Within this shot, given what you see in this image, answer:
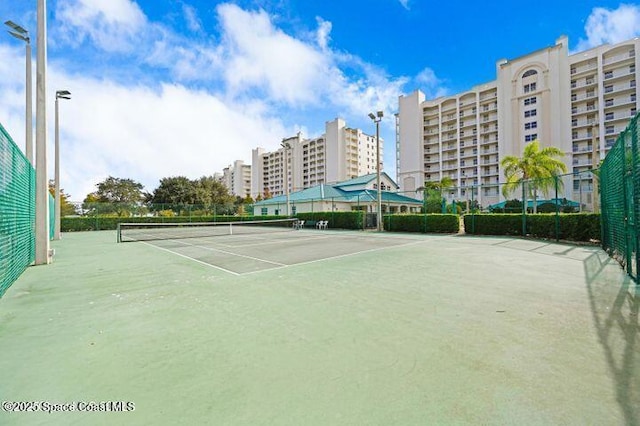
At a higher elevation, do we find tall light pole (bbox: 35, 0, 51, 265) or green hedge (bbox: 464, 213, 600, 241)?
tall light pole (bbox: 35, 0, 51, 265)

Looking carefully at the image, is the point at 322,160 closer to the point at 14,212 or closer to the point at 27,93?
the point at 27,93

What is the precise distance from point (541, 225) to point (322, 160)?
92094 mm

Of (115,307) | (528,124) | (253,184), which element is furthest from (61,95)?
(253,184)

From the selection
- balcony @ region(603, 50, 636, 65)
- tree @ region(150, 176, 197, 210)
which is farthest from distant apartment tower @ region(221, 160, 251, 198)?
balcony @ region(603, 50, 636, 65)

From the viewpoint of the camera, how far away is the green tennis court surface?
193cm

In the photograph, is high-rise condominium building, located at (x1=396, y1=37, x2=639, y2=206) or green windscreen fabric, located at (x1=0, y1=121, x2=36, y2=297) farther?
high-rise condominium building, located at (x1=396, y1=37, x2=639, y2=206)

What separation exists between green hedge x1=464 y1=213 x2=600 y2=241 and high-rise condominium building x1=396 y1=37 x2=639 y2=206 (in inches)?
1195

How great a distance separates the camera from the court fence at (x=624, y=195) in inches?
199

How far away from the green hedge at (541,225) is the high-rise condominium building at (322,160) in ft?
265

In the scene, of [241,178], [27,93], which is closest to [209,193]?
[27,93]

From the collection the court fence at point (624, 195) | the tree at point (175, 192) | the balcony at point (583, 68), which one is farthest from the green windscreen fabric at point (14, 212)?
the balcony at point (583, 68)

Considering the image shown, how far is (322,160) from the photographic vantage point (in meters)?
103

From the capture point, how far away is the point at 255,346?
2.88 metres

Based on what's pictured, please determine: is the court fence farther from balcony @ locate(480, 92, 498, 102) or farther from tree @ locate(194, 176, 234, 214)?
balcony @ locate(480, 92, 498, 102)
